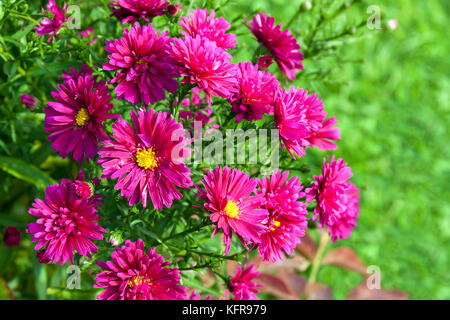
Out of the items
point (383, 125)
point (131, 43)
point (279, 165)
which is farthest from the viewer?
point (383, 125)

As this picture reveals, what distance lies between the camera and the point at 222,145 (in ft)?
2.23

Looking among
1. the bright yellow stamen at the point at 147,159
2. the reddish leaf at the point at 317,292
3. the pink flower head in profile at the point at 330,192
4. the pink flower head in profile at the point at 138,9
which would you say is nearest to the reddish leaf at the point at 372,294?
the reddish leaf at the point at 317,292

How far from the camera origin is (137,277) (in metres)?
0.61

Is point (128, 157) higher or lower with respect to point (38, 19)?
lower

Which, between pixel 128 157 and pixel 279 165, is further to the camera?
pixel 279 165

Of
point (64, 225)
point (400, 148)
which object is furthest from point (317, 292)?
point (400, 148)

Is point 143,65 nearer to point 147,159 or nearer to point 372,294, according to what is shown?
point 147,159

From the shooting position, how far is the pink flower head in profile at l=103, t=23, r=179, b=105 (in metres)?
0.60

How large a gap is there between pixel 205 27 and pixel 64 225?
329mm

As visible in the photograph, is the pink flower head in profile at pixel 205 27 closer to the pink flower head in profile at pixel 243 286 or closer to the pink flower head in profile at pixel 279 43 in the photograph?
the pink flower head in profile at pixel 279 43

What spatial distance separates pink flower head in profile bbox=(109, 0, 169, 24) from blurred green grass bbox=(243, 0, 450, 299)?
1150mm

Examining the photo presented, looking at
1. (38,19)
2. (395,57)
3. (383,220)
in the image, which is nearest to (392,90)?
(395,57)
